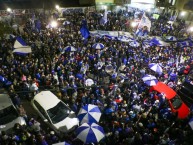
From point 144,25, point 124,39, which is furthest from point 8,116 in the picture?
point 144,25

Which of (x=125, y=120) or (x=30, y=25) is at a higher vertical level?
(x=30, y=25)

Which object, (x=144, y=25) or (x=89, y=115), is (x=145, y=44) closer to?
(x=144, y=25)

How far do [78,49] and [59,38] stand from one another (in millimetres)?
3058

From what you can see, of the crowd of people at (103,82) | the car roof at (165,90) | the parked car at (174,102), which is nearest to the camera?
the crowd of people at (103,82)

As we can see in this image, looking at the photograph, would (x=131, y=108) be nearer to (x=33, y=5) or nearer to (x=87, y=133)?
(x=87, y=133)

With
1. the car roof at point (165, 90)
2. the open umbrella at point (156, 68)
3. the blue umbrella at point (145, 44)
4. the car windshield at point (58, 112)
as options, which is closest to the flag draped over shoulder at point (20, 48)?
the car windshield at point (58, 112)

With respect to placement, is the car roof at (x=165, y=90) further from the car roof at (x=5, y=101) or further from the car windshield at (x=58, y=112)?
the car roof at (x=5, y=101)

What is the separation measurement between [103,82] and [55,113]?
4982 mm

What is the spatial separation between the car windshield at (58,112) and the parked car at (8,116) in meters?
1.42

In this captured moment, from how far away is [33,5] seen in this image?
31484mm

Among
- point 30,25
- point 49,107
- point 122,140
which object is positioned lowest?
point 122,140

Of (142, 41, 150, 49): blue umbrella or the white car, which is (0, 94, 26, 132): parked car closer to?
the white car

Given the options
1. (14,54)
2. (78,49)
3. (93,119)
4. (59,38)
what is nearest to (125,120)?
(93,119)

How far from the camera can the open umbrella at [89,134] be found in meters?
9.38
